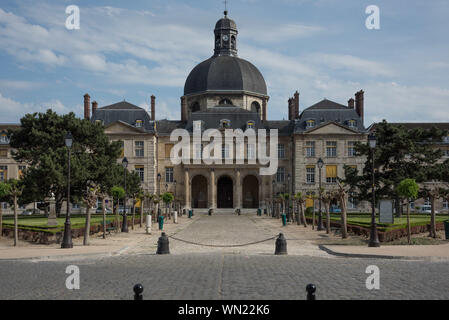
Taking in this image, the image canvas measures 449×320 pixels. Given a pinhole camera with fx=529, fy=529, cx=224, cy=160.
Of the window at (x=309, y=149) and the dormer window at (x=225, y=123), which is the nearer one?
the window at (x=309, y=149)

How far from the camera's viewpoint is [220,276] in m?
12.6

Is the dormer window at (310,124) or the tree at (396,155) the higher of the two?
the dormer window at (310,124)

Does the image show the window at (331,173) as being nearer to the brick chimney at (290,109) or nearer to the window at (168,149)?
the brick chimney at (290,109)

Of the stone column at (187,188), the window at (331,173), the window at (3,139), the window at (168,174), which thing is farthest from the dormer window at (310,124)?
the window at (3,139)

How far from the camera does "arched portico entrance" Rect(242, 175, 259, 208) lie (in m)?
78.2

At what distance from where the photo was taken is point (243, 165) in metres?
73.3

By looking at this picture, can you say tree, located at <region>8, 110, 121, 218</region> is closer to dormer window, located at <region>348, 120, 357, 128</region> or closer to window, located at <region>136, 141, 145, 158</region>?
window, located at <region>136, 141, 145, 158</region>

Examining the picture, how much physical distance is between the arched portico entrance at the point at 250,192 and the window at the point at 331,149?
11.5 m

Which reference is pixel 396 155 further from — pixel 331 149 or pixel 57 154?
pixel 57 154

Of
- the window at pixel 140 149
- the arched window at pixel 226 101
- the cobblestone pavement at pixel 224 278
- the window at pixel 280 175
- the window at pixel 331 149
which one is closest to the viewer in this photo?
the cobblestone pavement at pixel 224 278

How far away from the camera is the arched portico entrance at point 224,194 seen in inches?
3088

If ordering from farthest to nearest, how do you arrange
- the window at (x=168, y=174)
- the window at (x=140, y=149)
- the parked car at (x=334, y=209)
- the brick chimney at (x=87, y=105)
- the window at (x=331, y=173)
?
the brick chimney at (x=87, y=105)
the window at (x=168, y=174)
the window at (x=140, y=149)
the window at (x=331, y=173)
the parked car at (x=334, y=209)
